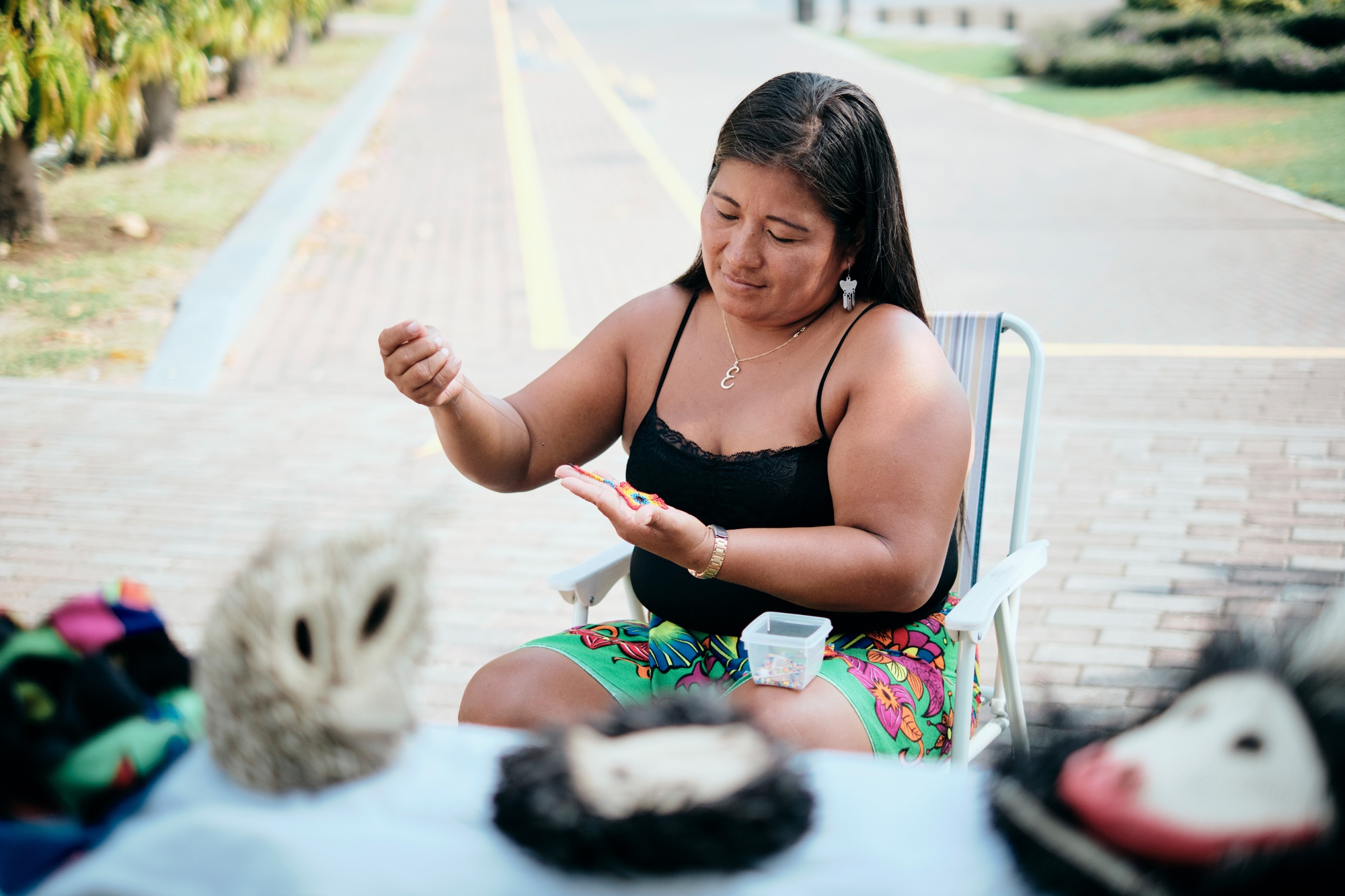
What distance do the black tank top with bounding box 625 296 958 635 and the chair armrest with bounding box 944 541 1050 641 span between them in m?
0.09

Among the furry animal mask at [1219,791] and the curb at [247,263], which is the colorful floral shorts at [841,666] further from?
the curb at [247,263]

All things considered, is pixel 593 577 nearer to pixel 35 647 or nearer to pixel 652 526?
pixel 652 526

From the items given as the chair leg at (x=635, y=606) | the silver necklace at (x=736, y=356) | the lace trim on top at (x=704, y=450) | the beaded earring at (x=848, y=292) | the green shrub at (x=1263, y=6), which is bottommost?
the chair leg at (x=635, y=606)

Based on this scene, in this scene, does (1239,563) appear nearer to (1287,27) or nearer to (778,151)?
(778,151)

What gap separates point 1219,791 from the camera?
2.90 feet

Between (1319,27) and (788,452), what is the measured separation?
17.3 meters

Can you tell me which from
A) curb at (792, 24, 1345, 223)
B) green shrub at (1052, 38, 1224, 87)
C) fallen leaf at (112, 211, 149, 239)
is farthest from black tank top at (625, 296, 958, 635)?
green shrub at (1052, 38, 1224, 87)

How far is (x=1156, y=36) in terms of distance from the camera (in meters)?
18.2

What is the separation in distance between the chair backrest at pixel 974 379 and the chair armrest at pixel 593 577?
0.75m

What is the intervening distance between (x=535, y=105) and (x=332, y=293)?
9.62m

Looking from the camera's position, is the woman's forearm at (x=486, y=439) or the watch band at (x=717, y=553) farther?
the woman's forearm at (x=486, y=439)

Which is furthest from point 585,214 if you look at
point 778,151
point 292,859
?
point 292,859

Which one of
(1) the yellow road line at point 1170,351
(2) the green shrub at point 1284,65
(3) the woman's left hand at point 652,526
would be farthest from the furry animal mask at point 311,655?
(2) the green shrub at point 1284,65

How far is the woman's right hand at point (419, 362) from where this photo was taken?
6.11 ft
